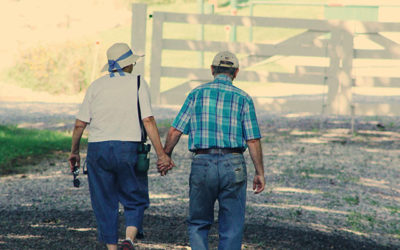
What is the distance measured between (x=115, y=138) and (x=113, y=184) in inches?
14.7

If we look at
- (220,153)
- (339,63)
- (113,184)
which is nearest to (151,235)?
(113,184)

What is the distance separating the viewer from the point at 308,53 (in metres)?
15.8

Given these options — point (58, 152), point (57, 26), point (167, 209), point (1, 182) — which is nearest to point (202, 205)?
point (167, 209)

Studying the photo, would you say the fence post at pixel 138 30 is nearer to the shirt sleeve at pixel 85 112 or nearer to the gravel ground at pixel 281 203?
the gravel ground at pixel 281 203

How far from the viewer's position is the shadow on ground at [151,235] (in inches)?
243

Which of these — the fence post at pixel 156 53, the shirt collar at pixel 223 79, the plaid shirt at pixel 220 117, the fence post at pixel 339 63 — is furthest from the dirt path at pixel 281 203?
the fence post at pixel 156 53

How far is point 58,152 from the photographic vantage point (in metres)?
12.4

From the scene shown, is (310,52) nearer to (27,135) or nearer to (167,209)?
(27,135)

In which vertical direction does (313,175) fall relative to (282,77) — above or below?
below

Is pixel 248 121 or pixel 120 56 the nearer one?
pixel 248 121

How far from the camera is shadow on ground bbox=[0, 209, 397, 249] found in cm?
616

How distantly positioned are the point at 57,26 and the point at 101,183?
38061mm

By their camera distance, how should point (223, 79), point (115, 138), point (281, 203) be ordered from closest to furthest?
point (223, 79), point (115, 138), point (281, 203)

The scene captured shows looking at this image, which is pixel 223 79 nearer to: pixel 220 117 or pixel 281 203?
pixel 220 117
